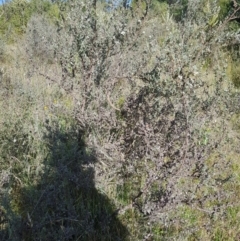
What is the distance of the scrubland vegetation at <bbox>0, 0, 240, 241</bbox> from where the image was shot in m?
2.18

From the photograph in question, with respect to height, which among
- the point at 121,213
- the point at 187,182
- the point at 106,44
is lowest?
the point at 121,213

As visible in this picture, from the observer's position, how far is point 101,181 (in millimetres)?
2424

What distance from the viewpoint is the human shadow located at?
6.64 feet

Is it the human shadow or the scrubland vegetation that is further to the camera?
the scrubland vegetation

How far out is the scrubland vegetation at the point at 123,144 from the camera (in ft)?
7.14

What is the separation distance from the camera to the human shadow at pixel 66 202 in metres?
2.03

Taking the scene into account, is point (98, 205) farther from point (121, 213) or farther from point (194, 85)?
point (194, 85)

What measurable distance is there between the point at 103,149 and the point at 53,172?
1.26ft

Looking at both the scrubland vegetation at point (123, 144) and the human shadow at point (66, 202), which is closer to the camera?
the human shadow at point (66, 202)

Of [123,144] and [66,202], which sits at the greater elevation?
[123,144]

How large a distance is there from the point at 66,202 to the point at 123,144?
2.14 ft

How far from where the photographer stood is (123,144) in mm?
2623

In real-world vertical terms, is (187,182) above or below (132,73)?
below

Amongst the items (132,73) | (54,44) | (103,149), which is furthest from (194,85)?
(54,44)
